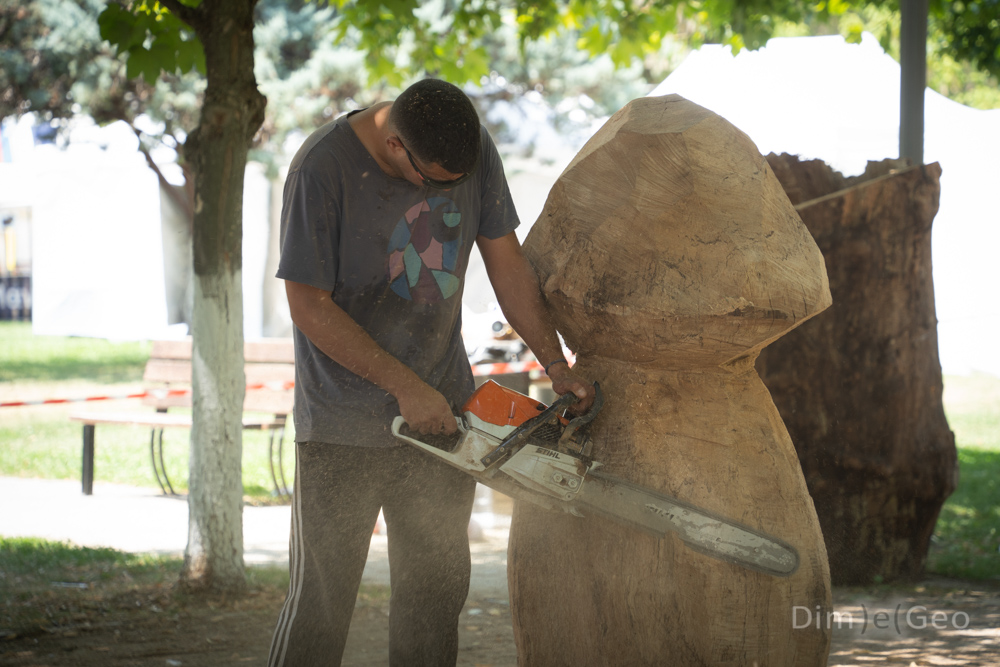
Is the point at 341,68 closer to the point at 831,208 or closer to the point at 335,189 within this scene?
the point at 831,208

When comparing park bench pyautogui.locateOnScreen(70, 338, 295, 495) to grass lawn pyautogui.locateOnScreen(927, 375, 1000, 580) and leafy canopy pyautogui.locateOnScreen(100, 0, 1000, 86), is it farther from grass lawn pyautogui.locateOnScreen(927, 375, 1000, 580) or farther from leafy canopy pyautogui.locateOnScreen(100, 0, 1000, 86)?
grass lawn pyautogui.locateOnScreen(927, 375, 1000, 580)

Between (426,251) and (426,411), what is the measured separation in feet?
1.37

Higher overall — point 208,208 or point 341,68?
point 341,68

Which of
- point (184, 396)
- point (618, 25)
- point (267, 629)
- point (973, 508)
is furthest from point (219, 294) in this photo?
point (973, 508)

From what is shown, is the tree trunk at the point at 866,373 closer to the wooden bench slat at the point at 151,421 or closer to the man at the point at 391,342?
the man at the point at 391,342

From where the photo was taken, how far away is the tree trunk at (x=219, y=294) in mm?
3348

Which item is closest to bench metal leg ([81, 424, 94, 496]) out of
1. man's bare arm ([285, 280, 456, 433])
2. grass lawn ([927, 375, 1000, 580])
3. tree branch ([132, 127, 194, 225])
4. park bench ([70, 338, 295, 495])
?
park bench ([70, 338, 295, 495])

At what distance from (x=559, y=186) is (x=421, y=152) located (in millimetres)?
384

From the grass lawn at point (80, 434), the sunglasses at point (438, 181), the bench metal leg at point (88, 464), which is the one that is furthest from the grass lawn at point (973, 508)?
the bench metal leg at point (88, 464)

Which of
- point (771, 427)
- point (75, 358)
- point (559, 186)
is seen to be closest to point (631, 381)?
point (771, 427)

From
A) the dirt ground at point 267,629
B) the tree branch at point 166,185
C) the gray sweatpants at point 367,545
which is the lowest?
the dirt ground at point 267,629

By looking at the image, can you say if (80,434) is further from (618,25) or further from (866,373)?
(866,373)

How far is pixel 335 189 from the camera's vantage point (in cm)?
192

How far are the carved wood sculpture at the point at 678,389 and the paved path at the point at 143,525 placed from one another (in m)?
2.07
